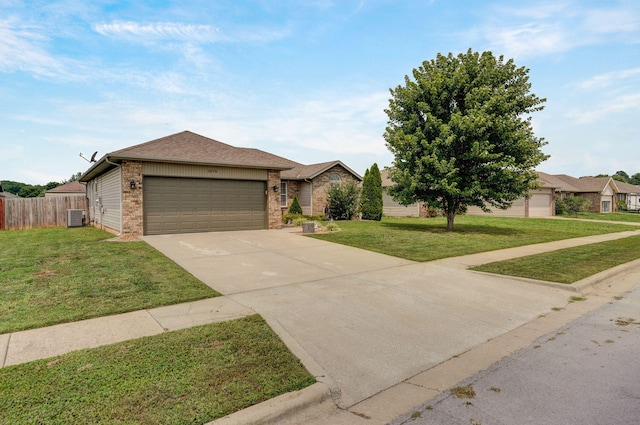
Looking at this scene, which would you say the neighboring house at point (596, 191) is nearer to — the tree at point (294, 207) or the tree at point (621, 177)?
the tree at point (294, 207)

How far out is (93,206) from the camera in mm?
18844

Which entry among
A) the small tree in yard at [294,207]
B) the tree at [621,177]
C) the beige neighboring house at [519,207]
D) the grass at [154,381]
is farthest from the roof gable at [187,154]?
the tree at [621,177]

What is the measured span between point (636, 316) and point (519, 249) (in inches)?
254

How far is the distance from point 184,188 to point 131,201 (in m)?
1.95

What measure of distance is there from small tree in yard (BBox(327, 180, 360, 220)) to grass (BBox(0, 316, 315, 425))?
1767 cm

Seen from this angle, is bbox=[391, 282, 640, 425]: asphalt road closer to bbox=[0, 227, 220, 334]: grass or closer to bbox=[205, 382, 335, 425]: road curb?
bbox=[205, 382, 335, 425]: road curb

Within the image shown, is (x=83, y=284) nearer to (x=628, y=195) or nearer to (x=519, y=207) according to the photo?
(x=519, y=207)

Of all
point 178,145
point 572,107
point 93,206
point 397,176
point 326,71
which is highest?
point 326,71

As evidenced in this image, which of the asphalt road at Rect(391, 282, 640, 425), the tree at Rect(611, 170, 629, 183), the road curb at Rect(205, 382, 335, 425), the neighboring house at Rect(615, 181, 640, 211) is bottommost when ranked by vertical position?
the asphalt road at Rect(391, 282, 640, 425)

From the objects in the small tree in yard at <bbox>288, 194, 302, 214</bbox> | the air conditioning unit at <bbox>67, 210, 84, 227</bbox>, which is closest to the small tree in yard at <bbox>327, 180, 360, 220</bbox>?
the small tree in yard at <bbox>288, 194, 302, 214</bbox>

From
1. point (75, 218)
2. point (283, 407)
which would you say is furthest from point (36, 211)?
point (283, 407)

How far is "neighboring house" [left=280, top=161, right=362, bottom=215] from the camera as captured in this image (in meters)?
21.7

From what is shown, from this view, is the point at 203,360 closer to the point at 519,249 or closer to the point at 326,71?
the point at 519,249

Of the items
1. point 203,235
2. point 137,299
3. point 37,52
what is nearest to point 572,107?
point 203,235
